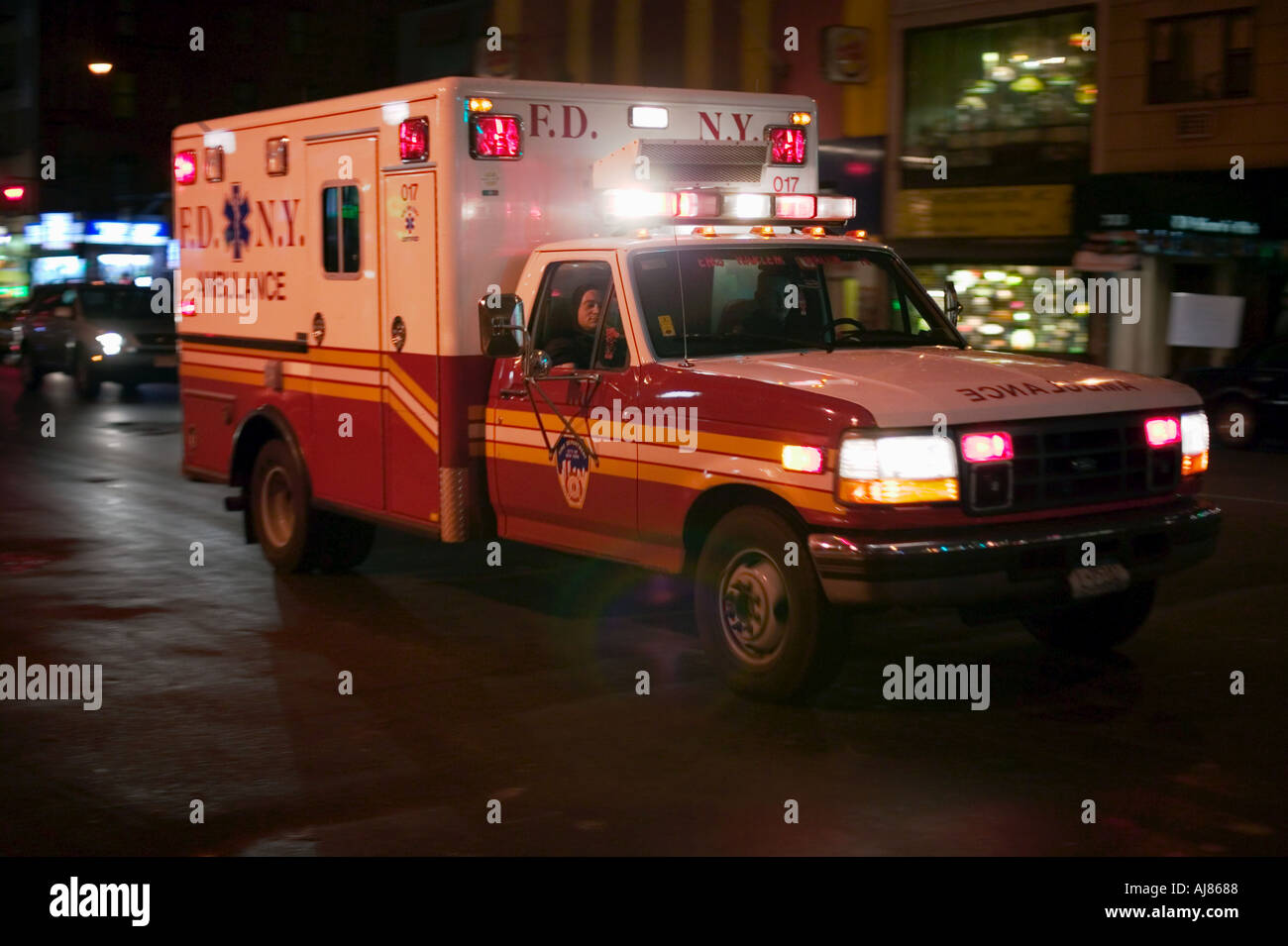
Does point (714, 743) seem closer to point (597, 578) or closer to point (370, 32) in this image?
point (597, 578)

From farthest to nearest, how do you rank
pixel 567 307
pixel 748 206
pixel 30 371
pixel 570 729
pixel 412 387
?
pixel 30 371 → pixel 412 387 → pixel 748 206 → pixel 567 307 → pixel 570 729

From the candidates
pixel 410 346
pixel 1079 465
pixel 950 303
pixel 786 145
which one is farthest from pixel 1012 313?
pixel 1079 465

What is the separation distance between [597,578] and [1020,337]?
1569 centimetres

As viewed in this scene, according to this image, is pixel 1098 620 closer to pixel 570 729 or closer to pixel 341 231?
pixel 570 729

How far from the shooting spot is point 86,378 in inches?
1011

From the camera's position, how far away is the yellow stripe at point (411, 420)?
8945mm

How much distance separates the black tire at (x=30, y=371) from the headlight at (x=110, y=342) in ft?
7.80

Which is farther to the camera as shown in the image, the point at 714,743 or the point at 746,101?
the point at 746,101

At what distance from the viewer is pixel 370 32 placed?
43.1 metres

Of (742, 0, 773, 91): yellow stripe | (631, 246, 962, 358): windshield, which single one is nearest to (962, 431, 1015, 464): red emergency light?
(631, 246, 962, 358): windshield

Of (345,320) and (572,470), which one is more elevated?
(345,320)

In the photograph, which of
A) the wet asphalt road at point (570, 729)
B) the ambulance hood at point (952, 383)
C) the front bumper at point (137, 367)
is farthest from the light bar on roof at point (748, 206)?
the front bumper at point (137, 367)

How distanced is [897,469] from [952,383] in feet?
1.88
